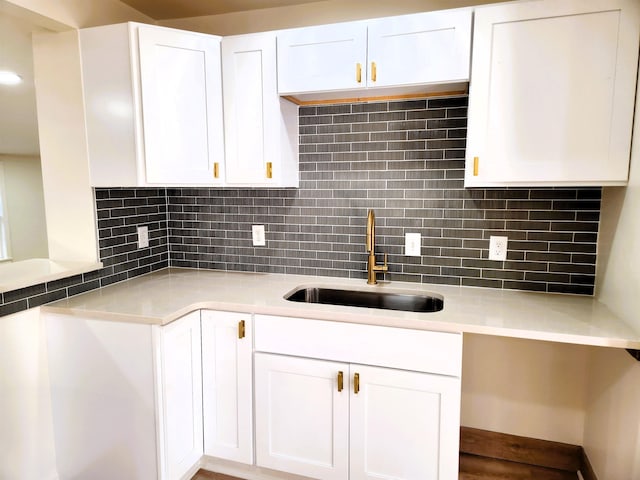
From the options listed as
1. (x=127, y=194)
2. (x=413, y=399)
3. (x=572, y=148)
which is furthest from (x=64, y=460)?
(x=572, y=148)

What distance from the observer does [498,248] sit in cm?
203

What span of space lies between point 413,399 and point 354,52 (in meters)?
1.51

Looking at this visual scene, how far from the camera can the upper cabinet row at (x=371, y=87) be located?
1533mm

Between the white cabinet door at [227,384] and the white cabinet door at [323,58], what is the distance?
3.66 ft

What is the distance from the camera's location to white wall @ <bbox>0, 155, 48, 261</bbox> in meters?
4.16

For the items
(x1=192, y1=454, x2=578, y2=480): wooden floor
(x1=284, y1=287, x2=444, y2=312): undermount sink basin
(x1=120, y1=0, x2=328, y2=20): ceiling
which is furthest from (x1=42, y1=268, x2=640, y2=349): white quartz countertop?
(x1=120, y1=0, x2=328, y2=20): ceiling

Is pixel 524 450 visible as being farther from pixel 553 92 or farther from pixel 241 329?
pixel 553 92

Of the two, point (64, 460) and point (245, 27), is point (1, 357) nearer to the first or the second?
point (64, 460)

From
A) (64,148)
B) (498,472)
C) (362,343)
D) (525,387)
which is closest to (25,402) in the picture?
(64,148)

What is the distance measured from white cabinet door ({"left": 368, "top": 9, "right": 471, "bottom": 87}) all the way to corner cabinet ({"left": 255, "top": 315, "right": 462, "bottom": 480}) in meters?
1.07

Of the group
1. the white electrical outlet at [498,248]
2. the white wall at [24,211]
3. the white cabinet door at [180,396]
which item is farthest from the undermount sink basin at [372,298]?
the white wall at [24,211]

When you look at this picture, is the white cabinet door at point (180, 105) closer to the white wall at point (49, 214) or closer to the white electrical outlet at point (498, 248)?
the white wall at point (49, 214)

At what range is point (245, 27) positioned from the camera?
2271mm

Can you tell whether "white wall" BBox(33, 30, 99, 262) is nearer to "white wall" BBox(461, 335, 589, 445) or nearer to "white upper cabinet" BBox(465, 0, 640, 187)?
"white upper cabinet" BBox(465, 0, 640, 187)
